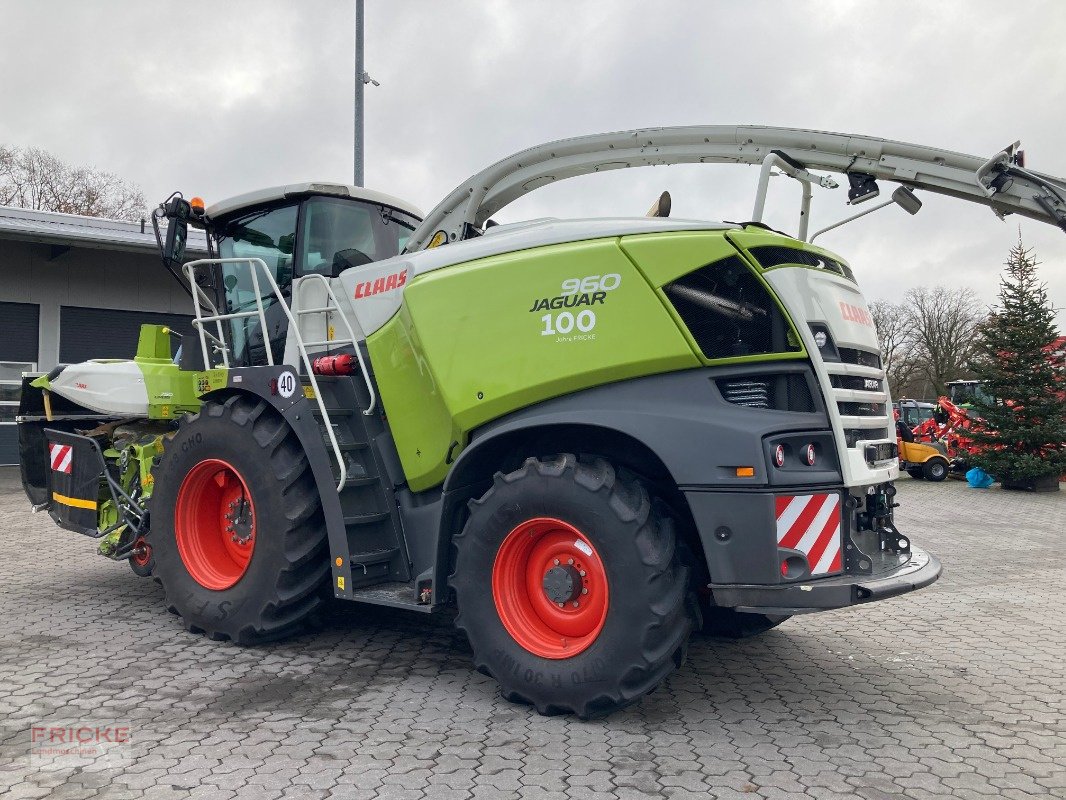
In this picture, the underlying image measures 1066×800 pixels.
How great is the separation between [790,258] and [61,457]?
5.46 meters

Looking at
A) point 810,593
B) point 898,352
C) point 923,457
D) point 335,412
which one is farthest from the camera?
point 898,352

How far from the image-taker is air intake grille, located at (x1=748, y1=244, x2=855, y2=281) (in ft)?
12.8

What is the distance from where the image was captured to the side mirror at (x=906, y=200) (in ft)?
15.4

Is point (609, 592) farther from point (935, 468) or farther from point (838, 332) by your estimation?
point (935, 468)

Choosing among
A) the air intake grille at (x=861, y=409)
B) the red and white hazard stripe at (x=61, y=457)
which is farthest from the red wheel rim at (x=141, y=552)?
the air intake grille at (x=861, y=409)

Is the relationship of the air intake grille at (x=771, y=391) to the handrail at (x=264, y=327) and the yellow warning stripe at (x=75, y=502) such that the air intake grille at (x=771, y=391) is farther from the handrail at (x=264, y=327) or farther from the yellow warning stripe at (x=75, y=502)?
the yellow warning stripe at (x=75, y=502)

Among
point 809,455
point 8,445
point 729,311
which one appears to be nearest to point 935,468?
point 809,455

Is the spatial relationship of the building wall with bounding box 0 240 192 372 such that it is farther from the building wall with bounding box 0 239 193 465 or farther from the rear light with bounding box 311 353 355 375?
the rear light with bounding box 311 353 355 375

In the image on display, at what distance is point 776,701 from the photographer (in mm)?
4324

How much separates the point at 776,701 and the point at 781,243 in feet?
7.24

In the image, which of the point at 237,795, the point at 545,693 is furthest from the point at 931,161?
the point at 237,795

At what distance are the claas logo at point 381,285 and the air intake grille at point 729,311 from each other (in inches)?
65.1

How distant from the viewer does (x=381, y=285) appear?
16.4ft

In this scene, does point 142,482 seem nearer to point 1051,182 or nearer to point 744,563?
point 744,563
